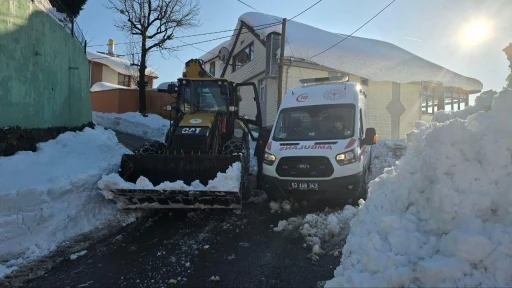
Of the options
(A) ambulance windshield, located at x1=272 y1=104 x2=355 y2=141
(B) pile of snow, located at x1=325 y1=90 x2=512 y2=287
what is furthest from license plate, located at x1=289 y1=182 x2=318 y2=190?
(B) pile of snow, located at x1=325 y1=90 x2=512 y2=287

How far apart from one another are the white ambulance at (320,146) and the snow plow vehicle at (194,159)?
2.65 feet

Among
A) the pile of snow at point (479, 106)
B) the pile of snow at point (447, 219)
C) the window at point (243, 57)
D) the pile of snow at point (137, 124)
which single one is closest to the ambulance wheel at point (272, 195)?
the pile of snow at point (447, 219)

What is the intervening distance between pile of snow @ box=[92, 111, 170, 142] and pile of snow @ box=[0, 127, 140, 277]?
13.5 metres

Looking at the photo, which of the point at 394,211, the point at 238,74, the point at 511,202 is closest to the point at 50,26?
the point at 394,211

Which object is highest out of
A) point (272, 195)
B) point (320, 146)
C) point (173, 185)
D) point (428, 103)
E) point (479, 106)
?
point (428, 103)

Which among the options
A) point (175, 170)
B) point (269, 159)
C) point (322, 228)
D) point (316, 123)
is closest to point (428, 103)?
point (316, 123)

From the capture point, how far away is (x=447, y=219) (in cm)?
307

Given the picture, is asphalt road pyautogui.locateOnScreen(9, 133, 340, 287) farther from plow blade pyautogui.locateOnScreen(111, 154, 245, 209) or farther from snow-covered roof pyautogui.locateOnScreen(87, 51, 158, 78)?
snow-covered roof pyautogui.locateOnScreen(87, 51, 158, 78)

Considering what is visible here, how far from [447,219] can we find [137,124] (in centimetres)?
2138

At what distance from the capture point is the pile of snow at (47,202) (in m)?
4.96

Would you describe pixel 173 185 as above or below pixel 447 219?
below

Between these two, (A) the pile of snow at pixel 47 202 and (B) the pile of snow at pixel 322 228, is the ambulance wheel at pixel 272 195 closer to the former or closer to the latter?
(B) the pile of snow at pixel 322 228

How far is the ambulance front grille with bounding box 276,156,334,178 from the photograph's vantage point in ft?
23.2

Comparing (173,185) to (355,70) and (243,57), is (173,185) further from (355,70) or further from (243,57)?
(243,57)
